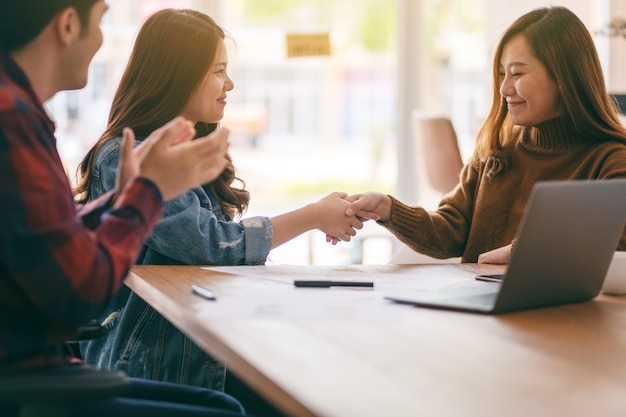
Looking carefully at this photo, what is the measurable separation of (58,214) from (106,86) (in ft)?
10.9

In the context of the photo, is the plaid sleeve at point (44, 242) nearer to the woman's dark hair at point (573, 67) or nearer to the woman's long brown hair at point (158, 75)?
the woman's long brown hair at point (158, 75)

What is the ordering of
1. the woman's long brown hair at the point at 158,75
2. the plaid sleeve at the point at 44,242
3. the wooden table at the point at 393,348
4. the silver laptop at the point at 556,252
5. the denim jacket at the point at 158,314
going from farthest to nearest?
1. the woman's long brown hair at the point at 158,75
2. the denim jacket at the point at 158,314
3. the silver laptop at the point at 556,252
4. the plaid sleeve at the point at 44,242
5. the wooden table at the point at 393,348

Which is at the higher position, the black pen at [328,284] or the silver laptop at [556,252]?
the silver laptop at [556,252]

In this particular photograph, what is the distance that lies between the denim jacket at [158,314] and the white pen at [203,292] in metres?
0.31

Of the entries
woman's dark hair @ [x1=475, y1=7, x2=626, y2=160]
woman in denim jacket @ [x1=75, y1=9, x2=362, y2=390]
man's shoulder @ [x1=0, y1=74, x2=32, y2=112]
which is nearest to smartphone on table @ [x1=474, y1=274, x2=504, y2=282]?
woman in denim jacket @ [x1=75, y1=9, x2=362, y2=390]

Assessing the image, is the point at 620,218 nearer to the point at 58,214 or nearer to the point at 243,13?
the point at 58,214

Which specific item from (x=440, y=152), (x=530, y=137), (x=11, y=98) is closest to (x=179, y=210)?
(x=11, y=98)

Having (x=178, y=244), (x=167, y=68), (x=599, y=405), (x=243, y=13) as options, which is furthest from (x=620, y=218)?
(x=243, y=13)

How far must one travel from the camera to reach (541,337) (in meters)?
1.16

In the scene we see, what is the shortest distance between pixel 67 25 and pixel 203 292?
1.42ft

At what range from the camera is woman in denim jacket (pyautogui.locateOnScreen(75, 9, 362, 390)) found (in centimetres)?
170

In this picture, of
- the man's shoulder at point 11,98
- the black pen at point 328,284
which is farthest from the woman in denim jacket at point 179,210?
the man's shoulder at point 11,98

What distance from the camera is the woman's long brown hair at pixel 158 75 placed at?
1.90 metres

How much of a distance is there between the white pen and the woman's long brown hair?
1.88 ft
